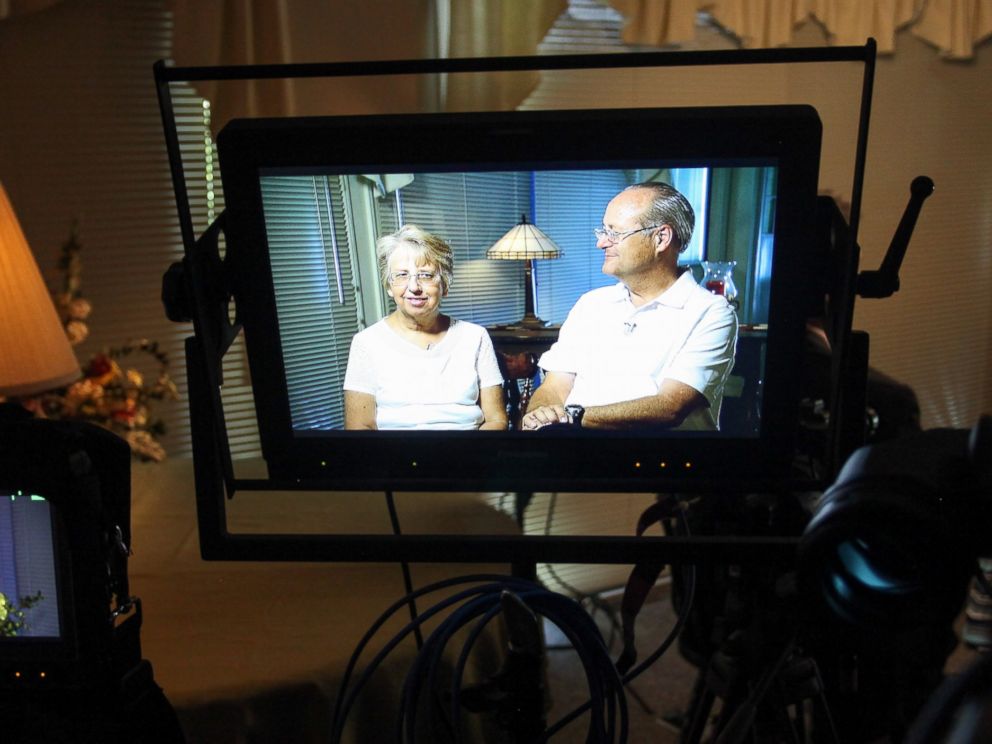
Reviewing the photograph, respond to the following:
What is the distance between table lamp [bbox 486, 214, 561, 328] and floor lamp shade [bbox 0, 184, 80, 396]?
0.93 m

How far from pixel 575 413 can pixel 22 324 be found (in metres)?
1.02

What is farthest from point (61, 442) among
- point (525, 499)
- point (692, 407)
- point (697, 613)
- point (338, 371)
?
point (525, 499)

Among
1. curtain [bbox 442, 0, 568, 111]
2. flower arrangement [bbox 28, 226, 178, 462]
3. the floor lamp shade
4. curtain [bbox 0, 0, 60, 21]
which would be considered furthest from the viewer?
curtain [bbox 442, 0, 568, 111]

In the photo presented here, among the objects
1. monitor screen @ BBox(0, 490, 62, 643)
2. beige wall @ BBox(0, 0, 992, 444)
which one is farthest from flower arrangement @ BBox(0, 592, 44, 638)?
beige wall @ BBox(0, 0, 992, 444)

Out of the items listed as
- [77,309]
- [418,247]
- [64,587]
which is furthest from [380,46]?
[64,587]

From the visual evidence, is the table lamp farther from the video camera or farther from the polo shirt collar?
the video camera

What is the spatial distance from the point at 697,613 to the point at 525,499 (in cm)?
85

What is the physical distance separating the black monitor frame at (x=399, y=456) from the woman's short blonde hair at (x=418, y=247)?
0.18m

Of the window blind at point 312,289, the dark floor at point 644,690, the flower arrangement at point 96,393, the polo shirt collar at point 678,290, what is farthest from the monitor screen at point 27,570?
the dark floor at point 644,690

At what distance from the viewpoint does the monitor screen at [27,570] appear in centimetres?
83

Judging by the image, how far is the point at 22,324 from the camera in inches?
56.6

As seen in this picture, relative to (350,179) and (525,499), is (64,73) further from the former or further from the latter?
(525,499)

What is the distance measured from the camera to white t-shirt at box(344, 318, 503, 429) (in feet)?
3.41

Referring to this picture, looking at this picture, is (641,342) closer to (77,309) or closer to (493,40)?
(77,309)
